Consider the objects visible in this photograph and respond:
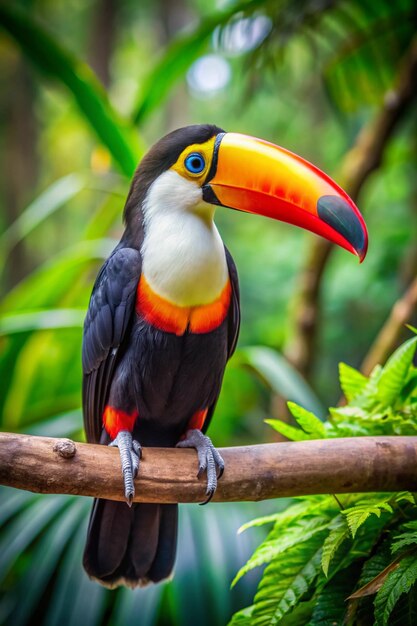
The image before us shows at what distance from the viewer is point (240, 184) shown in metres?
1.98

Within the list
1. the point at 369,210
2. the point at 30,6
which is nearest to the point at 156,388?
the point at 369,210

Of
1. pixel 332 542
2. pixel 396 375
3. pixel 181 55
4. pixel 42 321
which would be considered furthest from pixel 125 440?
pixel 181 55

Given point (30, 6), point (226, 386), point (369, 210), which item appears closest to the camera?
point (226, 386)

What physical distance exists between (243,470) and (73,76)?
2336 mm

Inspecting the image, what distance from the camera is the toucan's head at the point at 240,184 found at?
1819mm

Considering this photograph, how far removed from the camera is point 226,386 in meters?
3.71

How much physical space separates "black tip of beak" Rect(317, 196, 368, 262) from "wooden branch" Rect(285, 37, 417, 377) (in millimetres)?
2082

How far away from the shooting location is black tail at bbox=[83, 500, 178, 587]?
213 cm

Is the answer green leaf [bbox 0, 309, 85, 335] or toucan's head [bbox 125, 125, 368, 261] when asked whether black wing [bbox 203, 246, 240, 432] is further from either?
green leaf [bbox 0, 309, 85, 335]

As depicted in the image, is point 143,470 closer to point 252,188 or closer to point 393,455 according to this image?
point 393,455

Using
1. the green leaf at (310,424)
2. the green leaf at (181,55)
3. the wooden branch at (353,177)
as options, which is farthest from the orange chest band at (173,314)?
the wooden branch at (353,177)

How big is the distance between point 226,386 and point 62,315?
1.08 metres

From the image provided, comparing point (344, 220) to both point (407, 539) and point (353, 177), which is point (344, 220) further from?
point (353, 177)

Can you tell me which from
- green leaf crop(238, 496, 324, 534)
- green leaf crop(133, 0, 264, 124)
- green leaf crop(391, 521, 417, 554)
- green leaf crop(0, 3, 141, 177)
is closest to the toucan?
green leaf crop(238, 496, 324, 534)
